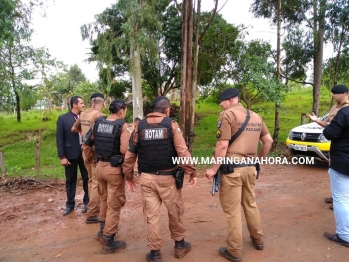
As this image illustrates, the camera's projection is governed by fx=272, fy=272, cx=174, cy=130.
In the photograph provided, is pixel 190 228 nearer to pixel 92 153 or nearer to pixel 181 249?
pixel 181 249

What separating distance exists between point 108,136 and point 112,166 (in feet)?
1.24

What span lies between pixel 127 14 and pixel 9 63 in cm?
552

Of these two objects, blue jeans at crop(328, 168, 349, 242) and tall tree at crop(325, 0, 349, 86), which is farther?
tall tree at crop(325, 0, 349, 86)

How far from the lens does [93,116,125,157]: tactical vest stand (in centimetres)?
340

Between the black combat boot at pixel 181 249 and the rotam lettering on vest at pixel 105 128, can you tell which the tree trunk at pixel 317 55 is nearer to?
the black combat boot at pixel 181 249

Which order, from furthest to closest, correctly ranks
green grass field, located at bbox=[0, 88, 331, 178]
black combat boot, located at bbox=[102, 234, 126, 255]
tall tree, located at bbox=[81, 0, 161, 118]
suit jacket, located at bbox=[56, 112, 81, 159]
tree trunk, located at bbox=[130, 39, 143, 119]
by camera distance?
tree trunk, located at bbox=[130, 39, 143, 119] → green grass field, located at bbox=[0, 88, 331, 178] → tall tree, located at bbox=[81, 0, 161, 118] → suit jacket, located at bbox=[56, 112, 81, 159] → black combat boot, located at bbox=[102, 234, 126, 255]

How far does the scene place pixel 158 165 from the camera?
3074 millimetres

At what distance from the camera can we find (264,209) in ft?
15.1

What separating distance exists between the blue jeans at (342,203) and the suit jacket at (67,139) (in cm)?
385

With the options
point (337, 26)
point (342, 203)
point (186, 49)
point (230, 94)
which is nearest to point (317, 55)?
point (337, 26)

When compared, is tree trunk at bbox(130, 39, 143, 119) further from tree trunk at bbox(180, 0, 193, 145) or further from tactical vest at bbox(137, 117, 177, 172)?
tactical vest at bbox(137, 117, 177, 172)

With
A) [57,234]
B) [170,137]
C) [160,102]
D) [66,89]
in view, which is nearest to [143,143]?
[170,137]

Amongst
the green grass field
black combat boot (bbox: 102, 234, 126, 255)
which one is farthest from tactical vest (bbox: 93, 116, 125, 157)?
the green grass field

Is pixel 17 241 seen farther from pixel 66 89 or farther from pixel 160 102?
pixel 66 89
